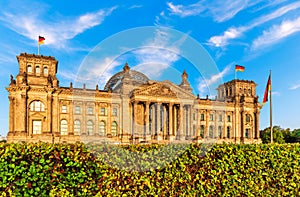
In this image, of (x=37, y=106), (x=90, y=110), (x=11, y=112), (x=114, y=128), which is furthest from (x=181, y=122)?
(x=11, y=112)

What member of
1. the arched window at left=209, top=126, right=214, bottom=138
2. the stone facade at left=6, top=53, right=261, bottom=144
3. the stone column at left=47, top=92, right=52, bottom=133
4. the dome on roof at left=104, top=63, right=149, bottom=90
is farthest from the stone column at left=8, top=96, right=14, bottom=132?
the arched window at left=209, top=126, right=214, bottom=138

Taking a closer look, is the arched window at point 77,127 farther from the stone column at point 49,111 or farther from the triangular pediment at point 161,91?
the triangular pediment at point 161,91

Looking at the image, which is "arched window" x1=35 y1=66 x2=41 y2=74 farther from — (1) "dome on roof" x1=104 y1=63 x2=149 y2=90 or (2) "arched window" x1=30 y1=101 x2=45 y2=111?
(1) "dome on roof" x1=104 y1=63 x2=149 y2=90

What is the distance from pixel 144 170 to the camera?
801 centimetres

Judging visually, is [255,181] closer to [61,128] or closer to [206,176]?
[206,176]

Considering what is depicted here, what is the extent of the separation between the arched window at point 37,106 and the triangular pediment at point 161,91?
1994 centimetres

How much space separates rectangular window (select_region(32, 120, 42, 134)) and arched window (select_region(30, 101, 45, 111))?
8.31 feet

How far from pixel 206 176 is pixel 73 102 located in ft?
153

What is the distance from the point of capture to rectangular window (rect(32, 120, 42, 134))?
4672cm

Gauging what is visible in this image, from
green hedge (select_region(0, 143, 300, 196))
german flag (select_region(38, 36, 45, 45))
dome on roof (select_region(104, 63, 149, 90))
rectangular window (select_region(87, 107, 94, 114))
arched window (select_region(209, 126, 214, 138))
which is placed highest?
german flag (select_region(38, 36, 45, 45))

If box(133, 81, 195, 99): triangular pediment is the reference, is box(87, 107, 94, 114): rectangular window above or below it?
below

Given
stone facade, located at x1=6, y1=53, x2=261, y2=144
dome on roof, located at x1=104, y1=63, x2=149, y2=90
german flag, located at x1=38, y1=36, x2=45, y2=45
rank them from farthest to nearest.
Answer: dome on roof, located at x1=104, y1=63, x2=149, y2=90 < stone facade, located at x1=6, y1=53, x2=261, y2=144 < german flag, located at x1=38, y1=36, x2=45, y2=45

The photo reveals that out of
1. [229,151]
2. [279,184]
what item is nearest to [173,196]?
[229,151]

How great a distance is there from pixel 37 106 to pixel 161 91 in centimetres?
2759
